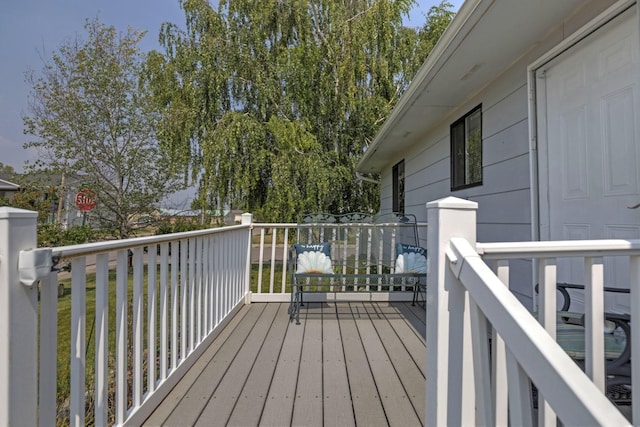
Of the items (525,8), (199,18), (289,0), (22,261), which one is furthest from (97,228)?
(525,8)

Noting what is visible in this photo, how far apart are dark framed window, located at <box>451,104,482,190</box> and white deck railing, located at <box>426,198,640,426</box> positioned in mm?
2548

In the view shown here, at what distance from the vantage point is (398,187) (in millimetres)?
7180

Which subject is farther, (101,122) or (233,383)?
(101,122)

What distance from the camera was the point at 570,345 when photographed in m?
1.54

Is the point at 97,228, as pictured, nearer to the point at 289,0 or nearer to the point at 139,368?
the point at 289,0

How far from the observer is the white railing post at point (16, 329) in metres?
0.96

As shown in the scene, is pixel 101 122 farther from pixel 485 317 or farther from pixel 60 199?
pixel 485 317

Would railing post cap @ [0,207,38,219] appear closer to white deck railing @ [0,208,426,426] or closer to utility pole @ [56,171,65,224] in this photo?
white deck railing @ [0,208,426,426]

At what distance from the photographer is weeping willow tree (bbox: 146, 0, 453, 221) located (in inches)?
300

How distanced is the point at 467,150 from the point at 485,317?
3153 mm

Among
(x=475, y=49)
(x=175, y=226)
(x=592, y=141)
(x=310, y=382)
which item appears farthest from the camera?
(x=175, y=226)

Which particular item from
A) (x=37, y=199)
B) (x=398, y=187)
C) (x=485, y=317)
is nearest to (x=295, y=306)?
(x=485, y=317)

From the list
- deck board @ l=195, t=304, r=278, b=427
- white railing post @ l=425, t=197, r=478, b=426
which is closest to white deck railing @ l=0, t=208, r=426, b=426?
deck board @ l=195, t=304, r=278, b=427

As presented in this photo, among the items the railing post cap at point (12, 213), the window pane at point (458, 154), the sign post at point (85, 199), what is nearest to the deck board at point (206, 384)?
the railing post cap at point (12, 213)
